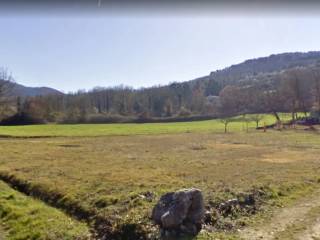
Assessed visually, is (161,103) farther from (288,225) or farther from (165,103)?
(288,225)

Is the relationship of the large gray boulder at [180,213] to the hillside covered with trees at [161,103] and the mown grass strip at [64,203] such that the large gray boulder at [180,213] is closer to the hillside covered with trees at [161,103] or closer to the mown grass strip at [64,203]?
the mown grass strip at [64,203]

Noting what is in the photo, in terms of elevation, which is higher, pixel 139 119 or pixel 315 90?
pixel 315 90

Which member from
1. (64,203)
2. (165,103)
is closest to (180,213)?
(64,203)

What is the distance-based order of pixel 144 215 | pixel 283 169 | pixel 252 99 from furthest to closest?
1. pixel 252 99
2. pixel 283 169
3. pixel 144 215

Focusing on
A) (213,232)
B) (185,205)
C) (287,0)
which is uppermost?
(287,0)

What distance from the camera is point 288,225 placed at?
11.5 m

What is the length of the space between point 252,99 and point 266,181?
349 feet

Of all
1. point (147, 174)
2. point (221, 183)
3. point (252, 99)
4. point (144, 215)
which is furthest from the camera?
point (252, 99)

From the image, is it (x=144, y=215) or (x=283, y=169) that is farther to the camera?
(x=283, y=169)

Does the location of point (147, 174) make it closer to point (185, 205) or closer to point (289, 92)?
point (185, 205)

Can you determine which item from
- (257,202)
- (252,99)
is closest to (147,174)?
(257,202)

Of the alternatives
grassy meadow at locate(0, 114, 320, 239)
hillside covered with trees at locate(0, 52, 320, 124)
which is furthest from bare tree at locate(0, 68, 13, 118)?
grassy meadow at locate(0, 114, 320, 239)

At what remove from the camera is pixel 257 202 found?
1407 cm

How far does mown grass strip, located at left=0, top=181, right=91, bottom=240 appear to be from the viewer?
1169cm
